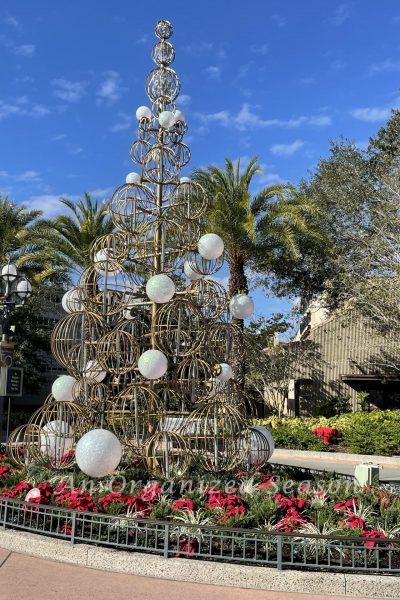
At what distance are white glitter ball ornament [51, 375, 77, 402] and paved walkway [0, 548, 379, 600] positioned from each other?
11.3ft

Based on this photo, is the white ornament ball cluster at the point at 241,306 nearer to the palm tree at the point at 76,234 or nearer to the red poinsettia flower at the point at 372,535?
the red poinsettia flower at the point at 372,535

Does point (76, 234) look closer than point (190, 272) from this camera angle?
No

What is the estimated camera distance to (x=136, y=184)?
389 inches

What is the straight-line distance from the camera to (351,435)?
755 inches

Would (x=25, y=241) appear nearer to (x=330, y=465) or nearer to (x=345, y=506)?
(x=330, y=465)

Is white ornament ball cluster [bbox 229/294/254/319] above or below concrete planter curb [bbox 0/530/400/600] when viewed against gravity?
above

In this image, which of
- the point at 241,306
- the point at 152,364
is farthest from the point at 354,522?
the point at 241,306

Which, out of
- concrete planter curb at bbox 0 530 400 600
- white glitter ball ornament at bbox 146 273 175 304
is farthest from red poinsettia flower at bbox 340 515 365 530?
white glitter ball ornament at bbox 146 273 175 304

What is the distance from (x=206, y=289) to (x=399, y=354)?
60.6 feet

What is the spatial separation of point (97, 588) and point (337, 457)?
13863 millimetres

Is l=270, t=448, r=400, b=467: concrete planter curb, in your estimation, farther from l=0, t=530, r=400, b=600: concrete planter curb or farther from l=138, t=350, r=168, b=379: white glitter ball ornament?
l=0, t=530, r=400, b=600: concrete planter curb

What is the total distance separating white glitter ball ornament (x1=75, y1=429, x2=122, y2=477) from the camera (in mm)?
7172

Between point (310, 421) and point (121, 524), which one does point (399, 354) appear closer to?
point (310, 421)

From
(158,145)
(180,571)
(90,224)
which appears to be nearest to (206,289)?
(158,145)
